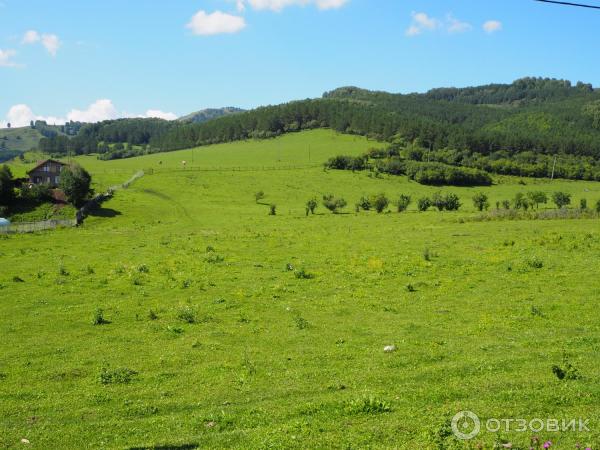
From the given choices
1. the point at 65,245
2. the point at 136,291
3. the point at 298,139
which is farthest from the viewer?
the point at 298,139

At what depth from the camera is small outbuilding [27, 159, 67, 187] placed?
9075cm

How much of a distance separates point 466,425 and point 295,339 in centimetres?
995

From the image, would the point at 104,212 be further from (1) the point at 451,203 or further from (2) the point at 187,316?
(1) the point at 451,203

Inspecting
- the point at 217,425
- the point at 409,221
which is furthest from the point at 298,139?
the point at 217,425

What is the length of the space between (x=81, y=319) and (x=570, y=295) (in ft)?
81.5

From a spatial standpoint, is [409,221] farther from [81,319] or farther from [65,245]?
[81,319]

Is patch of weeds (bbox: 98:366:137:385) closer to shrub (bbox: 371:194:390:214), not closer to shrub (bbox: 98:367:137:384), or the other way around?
shrub (bbox: 98:367:137:384)

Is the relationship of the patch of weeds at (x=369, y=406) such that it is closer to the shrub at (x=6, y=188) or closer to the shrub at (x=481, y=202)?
the shrub at (x=6, y=188)

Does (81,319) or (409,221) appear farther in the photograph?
(409,221)

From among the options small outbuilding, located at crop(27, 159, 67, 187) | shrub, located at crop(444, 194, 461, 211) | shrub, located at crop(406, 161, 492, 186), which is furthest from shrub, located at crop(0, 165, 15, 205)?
shrub, located at crop(406, 161, 492, 186)

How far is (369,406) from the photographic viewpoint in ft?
41.1

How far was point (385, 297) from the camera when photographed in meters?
27.3

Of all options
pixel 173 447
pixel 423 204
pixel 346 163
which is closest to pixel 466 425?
pixel 173 447

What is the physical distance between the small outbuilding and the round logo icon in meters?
Answer: 92.3
